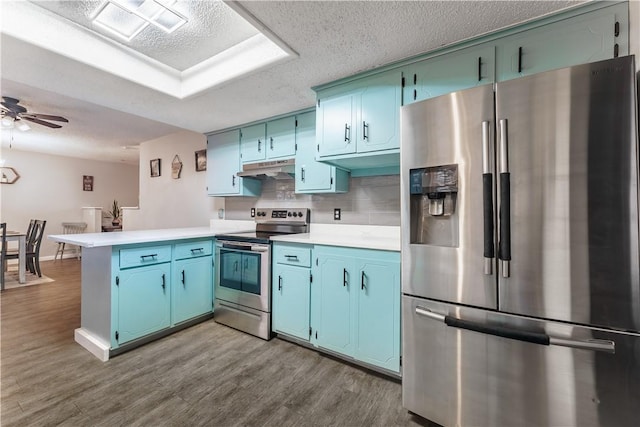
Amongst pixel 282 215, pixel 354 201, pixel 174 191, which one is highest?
pixel 174 191

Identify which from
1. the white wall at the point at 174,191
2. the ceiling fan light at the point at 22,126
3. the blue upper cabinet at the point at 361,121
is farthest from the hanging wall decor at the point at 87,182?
the blue upper cabinet at the point at 361,121

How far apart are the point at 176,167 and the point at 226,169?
1.63m

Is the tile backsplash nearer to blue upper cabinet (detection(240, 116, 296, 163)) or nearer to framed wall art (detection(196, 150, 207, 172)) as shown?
blue upper cabinet (detection(240, 116, 296, 163))

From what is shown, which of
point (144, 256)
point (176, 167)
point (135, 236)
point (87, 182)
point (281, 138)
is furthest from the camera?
point (87, 182)

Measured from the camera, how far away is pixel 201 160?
4145 millimetres

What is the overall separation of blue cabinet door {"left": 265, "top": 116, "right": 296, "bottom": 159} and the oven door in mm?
1005

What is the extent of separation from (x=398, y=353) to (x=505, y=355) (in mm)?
741

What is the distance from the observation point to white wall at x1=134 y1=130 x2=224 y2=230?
4.14 m

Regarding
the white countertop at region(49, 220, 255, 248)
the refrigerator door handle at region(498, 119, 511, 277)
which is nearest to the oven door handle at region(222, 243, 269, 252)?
the white countertop at region(49, 220, 255, 248)

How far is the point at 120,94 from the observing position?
94.8 inches

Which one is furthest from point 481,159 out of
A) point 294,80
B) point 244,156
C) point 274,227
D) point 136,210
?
point 136,210

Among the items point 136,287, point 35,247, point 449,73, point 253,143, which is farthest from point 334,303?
point 35,247

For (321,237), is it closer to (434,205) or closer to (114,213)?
(434,205)

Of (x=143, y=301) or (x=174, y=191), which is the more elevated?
(x=174, y=191)
